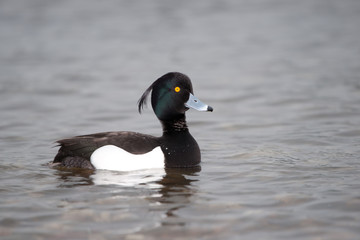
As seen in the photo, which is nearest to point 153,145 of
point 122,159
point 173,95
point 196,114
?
point 122,159

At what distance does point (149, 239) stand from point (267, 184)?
6.14 feet

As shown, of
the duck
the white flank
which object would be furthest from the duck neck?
the white flank

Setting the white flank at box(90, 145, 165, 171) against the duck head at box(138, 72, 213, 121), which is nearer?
the white flank at box(90, 145, 165, 171)

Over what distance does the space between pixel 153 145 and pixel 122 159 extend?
1.32ft

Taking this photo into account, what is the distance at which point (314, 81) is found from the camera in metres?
12.0

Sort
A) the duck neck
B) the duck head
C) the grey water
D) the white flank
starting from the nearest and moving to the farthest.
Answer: the grey water → the white flank → the duck head → the duck neck

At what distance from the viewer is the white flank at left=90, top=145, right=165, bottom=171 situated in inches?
272

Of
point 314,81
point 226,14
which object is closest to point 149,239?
point 314,81

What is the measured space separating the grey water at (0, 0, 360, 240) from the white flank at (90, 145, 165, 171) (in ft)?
0.45

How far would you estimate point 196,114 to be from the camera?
34.9 ft

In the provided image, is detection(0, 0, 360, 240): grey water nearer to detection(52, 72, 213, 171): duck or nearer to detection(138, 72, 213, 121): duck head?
detection(52, 72, 213, 171): duck

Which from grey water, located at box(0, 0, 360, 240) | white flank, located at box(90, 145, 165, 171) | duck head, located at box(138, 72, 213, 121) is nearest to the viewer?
grey water, located at box(0, 0, 360, 240)

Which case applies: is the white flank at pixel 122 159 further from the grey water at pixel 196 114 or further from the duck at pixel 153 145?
the grey water at pixel 196 114

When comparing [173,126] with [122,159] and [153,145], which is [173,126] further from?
[122,159]
